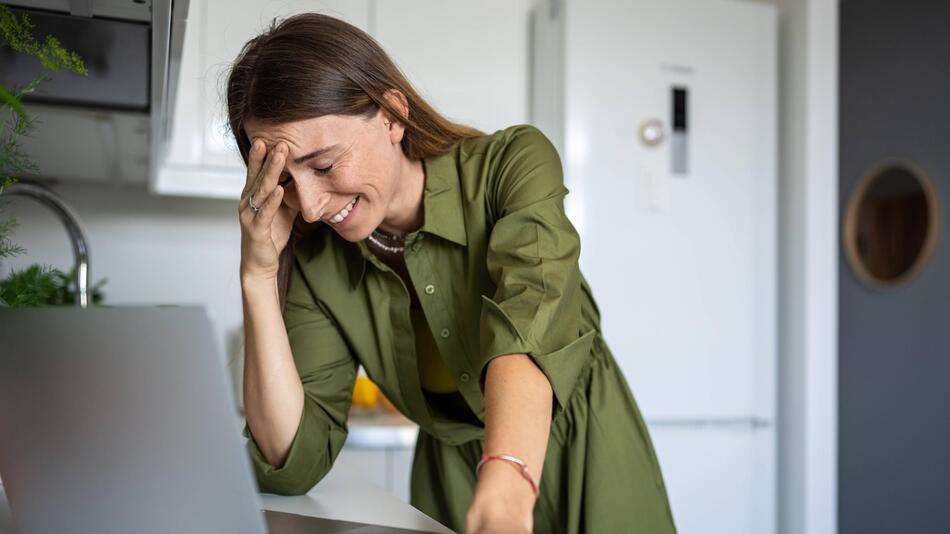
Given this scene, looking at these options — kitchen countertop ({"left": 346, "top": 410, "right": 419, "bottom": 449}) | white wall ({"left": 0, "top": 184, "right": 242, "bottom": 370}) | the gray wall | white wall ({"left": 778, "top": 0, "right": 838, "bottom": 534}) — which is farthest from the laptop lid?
the gray wall

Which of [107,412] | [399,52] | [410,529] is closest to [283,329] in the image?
[410,529]

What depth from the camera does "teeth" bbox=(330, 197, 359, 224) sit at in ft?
3.16

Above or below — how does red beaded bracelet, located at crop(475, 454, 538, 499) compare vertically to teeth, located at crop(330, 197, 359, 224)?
below

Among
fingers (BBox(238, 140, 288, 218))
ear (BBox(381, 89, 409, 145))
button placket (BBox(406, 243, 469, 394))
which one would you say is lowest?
button placket (BBox(406, 243, 469, 394))

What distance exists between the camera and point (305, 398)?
1020 mm

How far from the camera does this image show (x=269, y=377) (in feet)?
3.01

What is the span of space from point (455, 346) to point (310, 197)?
259 millimetres

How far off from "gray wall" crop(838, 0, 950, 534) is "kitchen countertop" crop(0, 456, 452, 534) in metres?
Answer: 2.34

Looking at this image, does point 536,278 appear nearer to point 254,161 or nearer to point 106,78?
point 254,161

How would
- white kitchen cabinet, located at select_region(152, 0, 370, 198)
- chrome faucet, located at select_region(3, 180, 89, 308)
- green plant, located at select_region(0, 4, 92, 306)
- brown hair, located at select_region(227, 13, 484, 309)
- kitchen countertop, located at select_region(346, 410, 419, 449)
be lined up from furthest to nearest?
white kitchen cabinet, located at select_region(152, 0, 370, 198) → kitchen countertop, located at select_region(346, 410, 419, 449) → chrome faucet, located at select_region(3, 180, 89, 308) → brown hair, located at select_region(227, 13, 484, 309) → green plant, located at select_region(0, 4, 92, 306)

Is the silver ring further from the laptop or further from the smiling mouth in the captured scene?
the laptop

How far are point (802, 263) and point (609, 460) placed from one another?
181 centimetres

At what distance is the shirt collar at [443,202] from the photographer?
1.03 metres

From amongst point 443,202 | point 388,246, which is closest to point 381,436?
point 388,246
